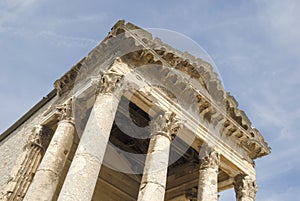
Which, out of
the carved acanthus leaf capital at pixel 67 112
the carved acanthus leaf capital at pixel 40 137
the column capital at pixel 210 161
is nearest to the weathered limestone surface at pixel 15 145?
the carved acanthus leaf capital at pixel 40 137

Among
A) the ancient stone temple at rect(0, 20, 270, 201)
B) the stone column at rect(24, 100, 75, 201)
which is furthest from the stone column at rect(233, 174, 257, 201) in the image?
the stone column at rect(24, 100, 75, 201)

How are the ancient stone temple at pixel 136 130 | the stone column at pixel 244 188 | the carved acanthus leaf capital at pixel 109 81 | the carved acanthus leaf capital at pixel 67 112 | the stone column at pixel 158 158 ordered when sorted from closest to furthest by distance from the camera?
the stone column at pixel 158 158, the ancient stone temple at pixel 136 130, the carved acanthus leaf capital at pixel 109 81, the carved acanthus leaf capital at pixel 67 112, the stone column at pixel 244 188

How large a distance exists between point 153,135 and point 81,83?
8.92 feet

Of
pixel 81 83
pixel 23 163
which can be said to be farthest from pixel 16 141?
pixel 81 83

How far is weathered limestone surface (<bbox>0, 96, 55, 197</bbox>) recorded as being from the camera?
37.9ft

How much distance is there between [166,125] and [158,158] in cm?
101

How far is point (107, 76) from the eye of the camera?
884 cm

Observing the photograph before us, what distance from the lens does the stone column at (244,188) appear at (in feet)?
35.3

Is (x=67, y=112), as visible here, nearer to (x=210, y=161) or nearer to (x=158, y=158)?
(x=158, y=158)

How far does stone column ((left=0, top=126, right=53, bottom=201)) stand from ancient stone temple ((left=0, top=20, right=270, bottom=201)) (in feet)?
0.09

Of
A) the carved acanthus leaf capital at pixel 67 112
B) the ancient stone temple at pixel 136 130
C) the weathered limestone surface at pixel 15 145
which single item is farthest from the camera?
the weathered limestone surface at pixel 15 145

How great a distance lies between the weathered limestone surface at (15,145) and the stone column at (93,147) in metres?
3.90

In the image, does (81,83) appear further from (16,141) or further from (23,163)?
(16,141)

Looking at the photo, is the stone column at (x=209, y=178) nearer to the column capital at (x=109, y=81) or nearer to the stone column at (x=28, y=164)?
the column capital at (x=109, y=81)
